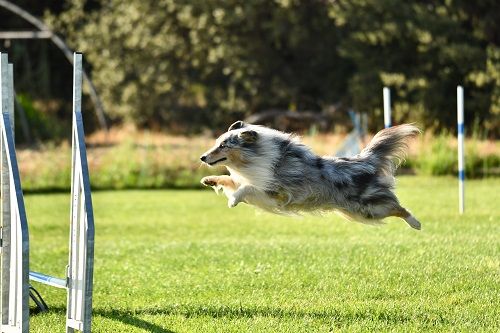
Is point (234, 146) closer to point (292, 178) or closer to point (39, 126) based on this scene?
point (292, 178)

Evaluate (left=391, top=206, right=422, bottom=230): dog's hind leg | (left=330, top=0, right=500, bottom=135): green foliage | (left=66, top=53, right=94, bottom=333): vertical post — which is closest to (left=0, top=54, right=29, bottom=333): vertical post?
(left=66, top=53, right=94, bottom=333): vertical post

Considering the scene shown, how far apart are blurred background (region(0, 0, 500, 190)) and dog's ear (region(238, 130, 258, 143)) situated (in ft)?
53.0

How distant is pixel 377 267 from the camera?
8508mm

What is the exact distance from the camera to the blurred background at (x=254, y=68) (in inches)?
1097

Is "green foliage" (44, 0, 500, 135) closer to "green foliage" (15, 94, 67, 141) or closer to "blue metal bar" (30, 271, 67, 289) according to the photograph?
"green foliage" (15, 94, 67, 141)

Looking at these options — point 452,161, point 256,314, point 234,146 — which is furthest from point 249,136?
point 452,161

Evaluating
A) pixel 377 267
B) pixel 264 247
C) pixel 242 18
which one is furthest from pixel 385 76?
pixel 377 267

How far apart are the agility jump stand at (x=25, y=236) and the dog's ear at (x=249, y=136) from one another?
2.05 metres

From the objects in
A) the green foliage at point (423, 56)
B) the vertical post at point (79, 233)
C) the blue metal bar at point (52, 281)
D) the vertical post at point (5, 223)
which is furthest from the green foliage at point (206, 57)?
the vertical post at point (79, 233)

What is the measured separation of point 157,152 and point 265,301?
1642 cm

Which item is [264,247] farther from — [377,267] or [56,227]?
[56,227]

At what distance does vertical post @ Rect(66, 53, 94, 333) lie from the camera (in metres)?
5.26

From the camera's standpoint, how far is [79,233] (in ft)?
18.3

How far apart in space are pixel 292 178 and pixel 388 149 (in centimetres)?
103
